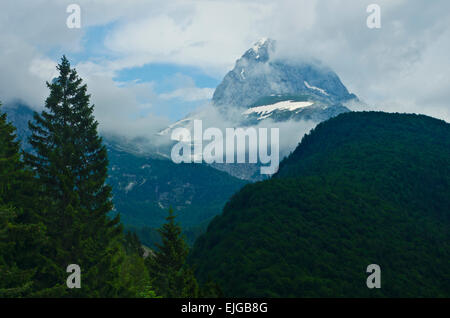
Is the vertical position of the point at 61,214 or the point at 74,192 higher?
the point at 74,192

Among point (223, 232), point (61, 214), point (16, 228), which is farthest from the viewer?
point (223, 232)

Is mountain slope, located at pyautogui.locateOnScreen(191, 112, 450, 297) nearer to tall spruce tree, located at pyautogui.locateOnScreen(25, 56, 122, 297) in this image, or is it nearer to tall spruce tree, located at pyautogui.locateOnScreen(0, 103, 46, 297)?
tall spruce tree, located at pyautogui.locateOnScreen(25, 56, 122, 297)

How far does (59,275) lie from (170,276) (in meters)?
24.3

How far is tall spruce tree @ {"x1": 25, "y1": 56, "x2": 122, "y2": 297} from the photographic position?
39.8 m

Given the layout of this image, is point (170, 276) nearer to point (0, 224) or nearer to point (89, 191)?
point (89, 191)

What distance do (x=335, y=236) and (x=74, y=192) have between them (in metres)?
111

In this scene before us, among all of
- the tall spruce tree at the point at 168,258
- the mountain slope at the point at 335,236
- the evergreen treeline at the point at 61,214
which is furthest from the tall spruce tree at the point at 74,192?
the mountain slope at the point at 335,236

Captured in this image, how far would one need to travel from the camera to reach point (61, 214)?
4212 cm

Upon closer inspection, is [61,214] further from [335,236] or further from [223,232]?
[335,236]

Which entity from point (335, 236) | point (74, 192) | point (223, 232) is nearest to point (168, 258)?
point (74, 192)

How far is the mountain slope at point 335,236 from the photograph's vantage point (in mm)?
113550

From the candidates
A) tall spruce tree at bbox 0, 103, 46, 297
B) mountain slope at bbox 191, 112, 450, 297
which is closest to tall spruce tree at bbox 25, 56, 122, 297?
tall spruce tree at bbox 0, 103, 46, 297

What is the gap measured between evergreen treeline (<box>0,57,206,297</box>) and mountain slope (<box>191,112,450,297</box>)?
185 feet
